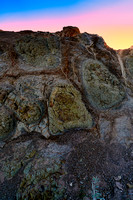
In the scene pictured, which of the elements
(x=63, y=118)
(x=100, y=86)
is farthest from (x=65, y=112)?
(x=100, y=86)

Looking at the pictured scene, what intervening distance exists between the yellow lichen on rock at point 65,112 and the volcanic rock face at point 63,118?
0.16 ft

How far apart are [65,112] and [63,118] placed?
1.06 ft

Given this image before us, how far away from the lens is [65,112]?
Answer: 6.01 m

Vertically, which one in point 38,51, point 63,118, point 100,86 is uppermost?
point 38,51

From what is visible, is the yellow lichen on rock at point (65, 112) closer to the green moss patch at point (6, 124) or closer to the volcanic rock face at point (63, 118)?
the volcanic rock face at point (63, 118)

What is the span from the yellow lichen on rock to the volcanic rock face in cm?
5

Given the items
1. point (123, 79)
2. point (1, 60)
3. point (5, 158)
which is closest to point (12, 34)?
point (1, 60)

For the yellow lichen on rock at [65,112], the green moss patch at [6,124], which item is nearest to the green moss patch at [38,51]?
the yellow lichen on rock at [65,112]

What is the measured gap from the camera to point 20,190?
13.4 ft

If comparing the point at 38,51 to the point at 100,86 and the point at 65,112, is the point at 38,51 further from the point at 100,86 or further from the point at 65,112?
the point at 100,86

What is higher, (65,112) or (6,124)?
(65,112)

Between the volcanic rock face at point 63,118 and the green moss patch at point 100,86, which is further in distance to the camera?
the green moss patch at point 100,86

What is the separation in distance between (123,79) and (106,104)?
2560mm

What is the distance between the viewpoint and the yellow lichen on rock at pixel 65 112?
5.89 metres
